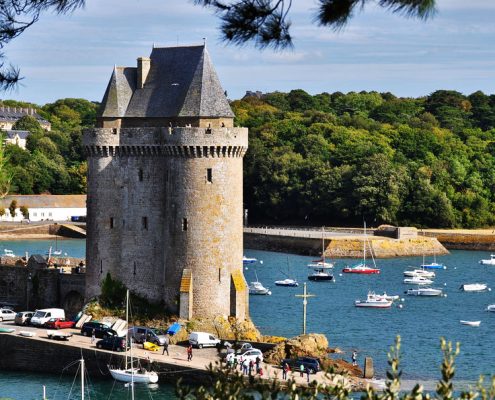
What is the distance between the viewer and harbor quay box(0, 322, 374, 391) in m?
37.1

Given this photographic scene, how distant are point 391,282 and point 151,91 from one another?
30.0m

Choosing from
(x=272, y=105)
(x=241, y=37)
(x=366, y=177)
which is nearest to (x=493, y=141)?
(x=366, y=177)

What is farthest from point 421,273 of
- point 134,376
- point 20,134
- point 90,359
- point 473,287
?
point 20,134

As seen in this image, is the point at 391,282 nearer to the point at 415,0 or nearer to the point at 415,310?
the point at 415,310

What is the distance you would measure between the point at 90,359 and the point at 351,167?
188 ft

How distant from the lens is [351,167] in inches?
3725

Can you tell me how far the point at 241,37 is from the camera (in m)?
15.6

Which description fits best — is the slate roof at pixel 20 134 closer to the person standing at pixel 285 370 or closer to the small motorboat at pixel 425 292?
the small motorboat at pixel 425 292

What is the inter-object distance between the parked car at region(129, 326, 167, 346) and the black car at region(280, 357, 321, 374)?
384 centimetres

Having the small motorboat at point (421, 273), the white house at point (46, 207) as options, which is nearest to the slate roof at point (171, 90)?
the small motorboat at point (421, 273)

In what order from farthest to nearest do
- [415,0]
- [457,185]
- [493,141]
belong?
[493,141], [457,185], [415,0]

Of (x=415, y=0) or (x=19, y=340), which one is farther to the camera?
(x=19, y=340)

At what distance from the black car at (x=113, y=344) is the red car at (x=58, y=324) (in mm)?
3164

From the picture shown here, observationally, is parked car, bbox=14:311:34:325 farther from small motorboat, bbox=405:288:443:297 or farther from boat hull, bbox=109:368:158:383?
small motorboat, bbox=405:288:443:297
